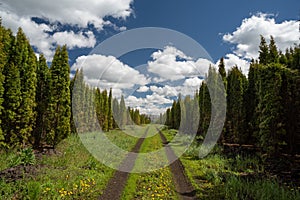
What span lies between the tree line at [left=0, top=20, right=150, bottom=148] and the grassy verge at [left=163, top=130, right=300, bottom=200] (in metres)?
11.6

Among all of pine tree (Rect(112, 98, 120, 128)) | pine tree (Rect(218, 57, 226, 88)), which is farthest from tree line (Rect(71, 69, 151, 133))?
pine tree (Rect(218, 57, 226, 88))

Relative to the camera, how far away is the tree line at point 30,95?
16375mm

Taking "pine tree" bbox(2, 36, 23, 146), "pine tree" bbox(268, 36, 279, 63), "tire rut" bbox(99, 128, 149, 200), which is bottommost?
"tire rut" bbox(99, 128, 149, 200)

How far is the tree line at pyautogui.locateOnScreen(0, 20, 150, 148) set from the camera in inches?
645

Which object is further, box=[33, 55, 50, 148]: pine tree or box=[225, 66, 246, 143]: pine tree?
box=[225, 66, 246, 143]: pine tree

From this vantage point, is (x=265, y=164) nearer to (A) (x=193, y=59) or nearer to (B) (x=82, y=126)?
(A) (x=193, y=59)

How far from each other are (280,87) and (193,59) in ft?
20.1

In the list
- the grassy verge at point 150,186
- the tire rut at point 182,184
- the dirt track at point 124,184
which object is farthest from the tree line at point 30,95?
the tire rut at point 182,184

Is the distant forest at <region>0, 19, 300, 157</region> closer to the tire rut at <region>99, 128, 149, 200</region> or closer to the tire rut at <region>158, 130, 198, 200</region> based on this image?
the tire rut at <region>158, 130, 198, 200</region>

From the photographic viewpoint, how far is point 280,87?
632 inches

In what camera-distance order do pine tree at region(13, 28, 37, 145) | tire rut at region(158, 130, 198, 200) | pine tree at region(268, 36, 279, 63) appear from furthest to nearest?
pine tree at region(268, 36, 279, 63)
pine tree at region(13, 28, 37, 145)
tire rut at region(158, 130, 198, 200)

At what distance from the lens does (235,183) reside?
998 cm

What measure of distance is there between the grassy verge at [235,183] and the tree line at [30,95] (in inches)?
456

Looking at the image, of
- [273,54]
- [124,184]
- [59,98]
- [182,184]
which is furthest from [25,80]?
[273,54]
